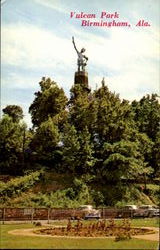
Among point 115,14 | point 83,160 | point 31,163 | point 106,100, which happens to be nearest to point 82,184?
point 83,160

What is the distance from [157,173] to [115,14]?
3920 cm

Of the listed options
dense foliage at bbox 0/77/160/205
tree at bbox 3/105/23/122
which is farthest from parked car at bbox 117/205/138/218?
tree at bbox 3/105/23/122

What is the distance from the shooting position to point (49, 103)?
181ft

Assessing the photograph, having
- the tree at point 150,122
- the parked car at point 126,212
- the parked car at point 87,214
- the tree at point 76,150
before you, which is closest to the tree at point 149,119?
the tree at point 150,122

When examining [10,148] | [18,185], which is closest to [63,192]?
[18,185]

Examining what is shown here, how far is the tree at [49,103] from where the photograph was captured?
2151 inches

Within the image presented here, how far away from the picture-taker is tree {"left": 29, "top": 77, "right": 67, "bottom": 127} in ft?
179

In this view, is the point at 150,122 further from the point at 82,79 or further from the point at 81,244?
the point at 81,244

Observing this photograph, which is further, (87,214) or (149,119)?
(149,119)

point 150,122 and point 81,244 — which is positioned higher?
point 150,122

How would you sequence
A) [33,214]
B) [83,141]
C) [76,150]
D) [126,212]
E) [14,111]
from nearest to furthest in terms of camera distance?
1. [33,214]
2. [126,212]
3. [76,150]
4. [83,141]
5. [14,111]

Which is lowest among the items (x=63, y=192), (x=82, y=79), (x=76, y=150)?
(x=63, y=192)

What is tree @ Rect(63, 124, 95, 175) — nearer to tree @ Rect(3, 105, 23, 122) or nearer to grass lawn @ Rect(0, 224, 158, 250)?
tree @ Rect(3, 105, 23, 122)

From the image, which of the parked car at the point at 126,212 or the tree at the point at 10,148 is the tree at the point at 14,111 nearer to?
the tree at the point at 10,148
